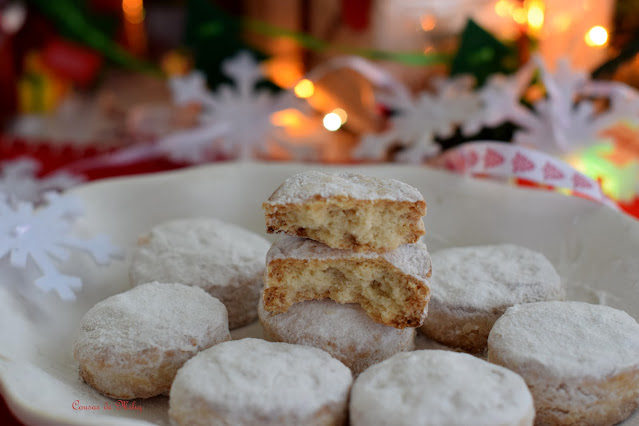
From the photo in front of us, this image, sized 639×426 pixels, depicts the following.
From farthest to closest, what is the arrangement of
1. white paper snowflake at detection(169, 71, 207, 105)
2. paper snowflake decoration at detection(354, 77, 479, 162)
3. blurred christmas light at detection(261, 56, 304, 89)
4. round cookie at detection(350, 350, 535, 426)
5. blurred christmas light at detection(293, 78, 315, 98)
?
blurred christmas light at detection(261, 56, 304, 89), blurred christmas light at detection(293, 78, 315, 98), white paper snowflake at detection(169, 71, 207, 105), paper snowflake decoration at detection(354, 77, 479, 162), round cookie at detection(350, 350, 535, 426)

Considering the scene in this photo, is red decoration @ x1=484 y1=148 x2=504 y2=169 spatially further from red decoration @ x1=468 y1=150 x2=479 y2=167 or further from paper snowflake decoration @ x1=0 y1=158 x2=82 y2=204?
paper snowflake decoration @ x1=0 y1=158 x2=82 y2=204

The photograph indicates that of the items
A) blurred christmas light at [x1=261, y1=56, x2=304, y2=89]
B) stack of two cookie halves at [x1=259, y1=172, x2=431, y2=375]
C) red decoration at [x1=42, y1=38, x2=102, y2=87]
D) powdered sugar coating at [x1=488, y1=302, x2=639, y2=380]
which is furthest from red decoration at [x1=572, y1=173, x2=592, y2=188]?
red decoration at [x1=42, y1=38, x2=102, y2=87]

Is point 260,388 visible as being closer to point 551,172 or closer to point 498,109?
point 551,172

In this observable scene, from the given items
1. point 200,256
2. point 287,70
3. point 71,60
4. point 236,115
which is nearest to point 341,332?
point 200,256

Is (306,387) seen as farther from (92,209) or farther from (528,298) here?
(92,209)

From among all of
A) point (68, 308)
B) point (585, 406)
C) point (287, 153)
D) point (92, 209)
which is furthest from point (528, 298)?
point (287, 153)
